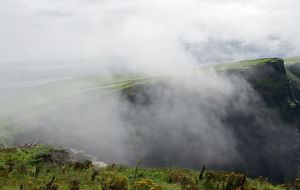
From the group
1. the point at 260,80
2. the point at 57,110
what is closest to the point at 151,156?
the point at 57,110

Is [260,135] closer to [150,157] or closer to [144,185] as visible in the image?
[150,157]

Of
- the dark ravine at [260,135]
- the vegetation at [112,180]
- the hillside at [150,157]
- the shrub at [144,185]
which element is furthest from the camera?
the dark ravine at [260,135]

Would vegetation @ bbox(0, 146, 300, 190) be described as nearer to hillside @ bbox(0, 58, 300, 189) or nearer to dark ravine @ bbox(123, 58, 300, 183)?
hillside @ bbox(0, 58, 300, 189)

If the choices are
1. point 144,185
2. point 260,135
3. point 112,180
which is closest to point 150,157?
point 144,185

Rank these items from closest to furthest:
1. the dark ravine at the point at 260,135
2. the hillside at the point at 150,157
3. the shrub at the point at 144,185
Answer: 1. the shrub at the point at 144,185
2. the hillside at the point at 150,157
3. the dark ravine at the point at 260,135

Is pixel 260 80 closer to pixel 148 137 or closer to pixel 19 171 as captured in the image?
pixel 148 137

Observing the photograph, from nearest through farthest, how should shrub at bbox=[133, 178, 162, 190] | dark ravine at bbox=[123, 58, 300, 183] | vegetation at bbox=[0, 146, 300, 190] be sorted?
vegetation at bbox=[0, 146, 300, 190] < shrub at bbox=[133, 178, 162, 190] < dark ravine at bbox=[123, 58, 300, 183]

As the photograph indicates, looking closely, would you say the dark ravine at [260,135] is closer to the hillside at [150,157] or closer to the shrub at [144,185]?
the hillside at [150,157]

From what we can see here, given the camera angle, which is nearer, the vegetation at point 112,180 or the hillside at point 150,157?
the vegetation at point 112,180

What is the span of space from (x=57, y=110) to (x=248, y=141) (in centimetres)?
8245

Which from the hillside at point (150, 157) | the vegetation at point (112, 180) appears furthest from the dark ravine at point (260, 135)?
the vegetation at point (112, 180)

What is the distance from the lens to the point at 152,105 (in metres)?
120

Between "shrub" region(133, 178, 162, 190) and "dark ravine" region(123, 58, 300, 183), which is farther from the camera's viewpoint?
"dark ravine" region(123, 58, 300, 183)

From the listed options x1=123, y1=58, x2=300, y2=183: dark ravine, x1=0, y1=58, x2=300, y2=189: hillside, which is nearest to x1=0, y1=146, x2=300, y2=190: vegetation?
x1=0, y1=58, x2=300, y2=189: hillside
